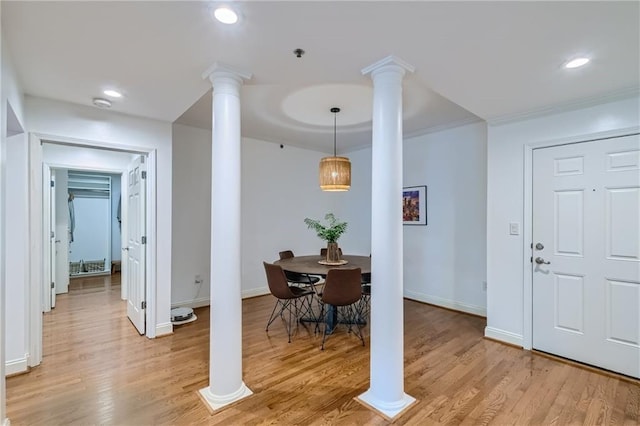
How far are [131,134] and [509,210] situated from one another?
13.6 feet

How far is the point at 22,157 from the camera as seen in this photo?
2.59 m

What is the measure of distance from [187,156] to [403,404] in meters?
4.00

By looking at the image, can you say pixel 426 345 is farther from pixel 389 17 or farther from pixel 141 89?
pixel 141 89

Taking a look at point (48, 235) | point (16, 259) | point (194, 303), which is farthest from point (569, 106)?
point (48, 235)

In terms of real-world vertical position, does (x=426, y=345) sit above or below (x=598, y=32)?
below

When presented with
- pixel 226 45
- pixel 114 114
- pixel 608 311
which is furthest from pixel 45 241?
pixel 608 311

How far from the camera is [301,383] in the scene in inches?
94.7

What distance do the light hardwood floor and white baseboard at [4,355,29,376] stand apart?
7 cm

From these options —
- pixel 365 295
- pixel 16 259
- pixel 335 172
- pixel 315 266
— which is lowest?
pixel 365 295

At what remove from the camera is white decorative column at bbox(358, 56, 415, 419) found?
2.11 m

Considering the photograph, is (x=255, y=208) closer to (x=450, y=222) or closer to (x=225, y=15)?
(x=450, y=222)

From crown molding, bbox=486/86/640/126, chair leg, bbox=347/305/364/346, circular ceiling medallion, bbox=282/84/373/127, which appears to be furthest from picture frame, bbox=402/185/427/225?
chair leg, bbox=347/305/364/346

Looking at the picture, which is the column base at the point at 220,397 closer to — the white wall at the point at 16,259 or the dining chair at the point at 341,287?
the dining chair at the point at 341,287

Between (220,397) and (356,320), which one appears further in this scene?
(356,320)
